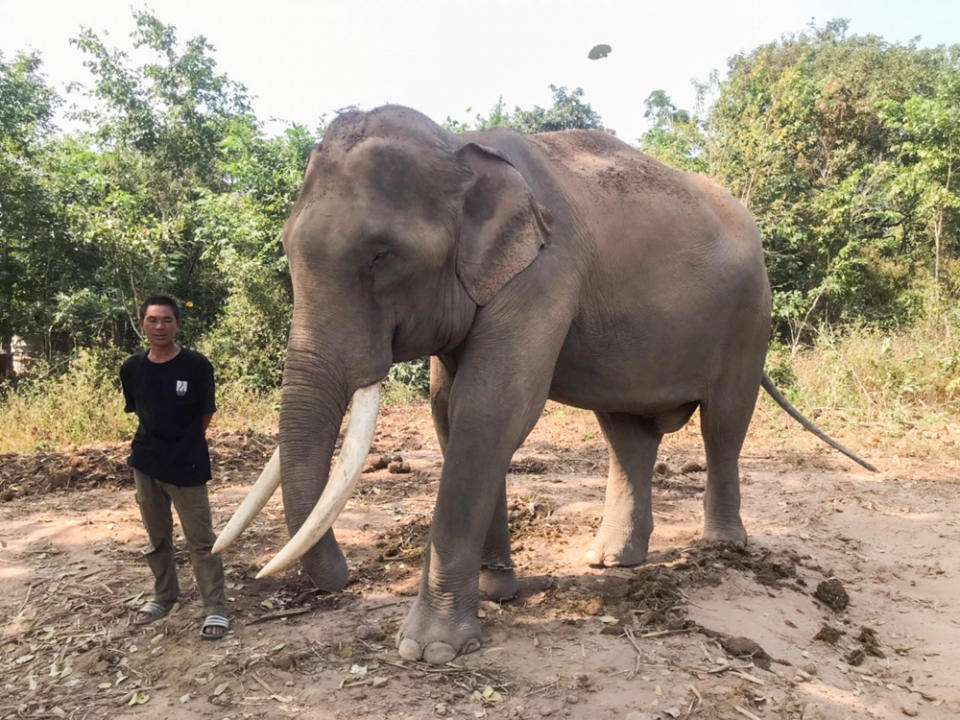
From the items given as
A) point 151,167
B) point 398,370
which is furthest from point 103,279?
point 151,167

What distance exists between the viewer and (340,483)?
8.30ft

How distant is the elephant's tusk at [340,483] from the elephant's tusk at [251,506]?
10.2 inches

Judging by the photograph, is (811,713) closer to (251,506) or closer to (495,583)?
(495,583)

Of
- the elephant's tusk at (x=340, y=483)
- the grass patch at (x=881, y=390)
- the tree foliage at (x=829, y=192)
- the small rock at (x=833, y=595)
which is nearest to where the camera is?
the elephant's tusk at (x=340, y=483)

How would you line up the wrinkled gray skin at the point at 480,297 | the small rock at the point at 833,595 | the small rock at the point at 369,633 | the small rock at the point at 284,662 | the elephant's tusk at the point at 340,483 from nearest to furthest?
the elephant's tusk at the point at 340,483 < the wrinkled gray skin at the point at 480,297 < the small rock at the point at 284,662 < the small rock at the point at 369,633 < the small rock at the point at 833,595

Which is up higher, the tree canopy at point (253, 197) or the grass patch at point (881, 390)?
the tree canopy at point (253, 197)

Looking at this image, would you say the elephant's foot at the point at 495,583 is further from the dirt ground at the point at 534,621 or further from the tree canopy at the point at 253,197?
the tree canopy at the point at 253,197

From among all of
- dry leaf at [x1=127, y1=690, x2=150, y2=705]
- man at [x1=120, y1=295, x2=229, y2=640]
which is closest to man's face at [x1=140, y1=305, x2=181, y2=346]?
man at [x1=120, y1=295, x2=229, y2=640]

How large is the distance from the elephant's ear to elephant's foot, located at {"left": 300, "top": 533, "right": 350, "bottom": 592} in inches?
43.3

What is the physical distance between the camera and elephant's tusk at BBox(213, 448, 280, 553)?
2670 millimetres

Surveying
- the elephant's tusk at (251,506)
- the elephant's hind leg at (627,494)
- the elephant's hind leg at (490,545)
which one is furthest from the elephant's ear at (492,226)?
the elephant's hind leg at (627,494)

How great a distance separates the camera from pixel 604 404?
3.66 metres

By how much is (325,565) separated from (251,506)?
374 mm

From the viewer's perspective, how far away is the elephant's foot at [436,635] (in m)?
2.91
